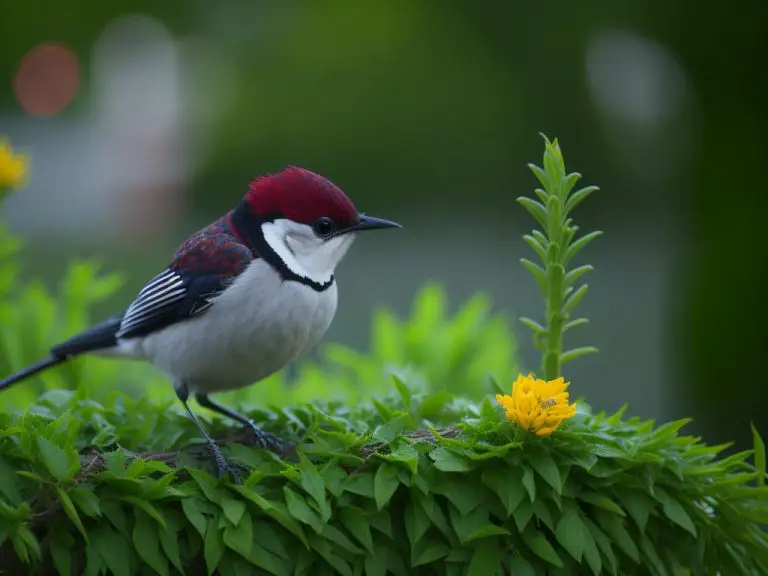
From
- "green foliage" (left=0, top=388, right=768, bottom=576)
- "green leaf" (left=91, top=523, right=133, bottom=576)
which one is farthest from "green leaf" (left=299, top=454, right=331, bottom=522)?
"green leaf" (left=91, top=523, right=133, bottom=576)

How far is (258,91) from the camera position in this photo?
5020 mm

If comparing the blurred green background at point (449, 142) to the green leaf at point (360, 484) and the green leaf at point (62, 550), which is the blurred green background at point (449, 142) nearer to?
the green leaf at point (360, 484)

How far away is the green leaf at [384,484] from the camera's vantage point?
121cm

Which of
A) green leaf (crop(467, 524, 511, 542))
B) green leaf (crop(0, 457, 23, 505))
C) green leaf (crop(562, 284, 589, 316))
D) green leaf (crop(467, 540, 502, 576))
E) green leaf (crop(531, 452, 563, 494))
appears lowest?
green leaf (crop(467, 540, 502, 576))

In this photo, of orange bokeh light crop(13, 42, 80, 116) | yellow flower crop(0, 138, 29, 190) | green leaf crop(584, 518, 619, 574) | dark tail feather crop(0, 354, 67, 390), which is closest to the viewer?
green leaf crop(584, 518, 619, 574)

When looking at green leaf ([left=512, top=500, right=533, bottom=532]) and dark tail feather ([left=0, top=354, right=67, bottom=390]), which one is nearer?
green leaf ([left=512, top=500, right=533, bottom=532])

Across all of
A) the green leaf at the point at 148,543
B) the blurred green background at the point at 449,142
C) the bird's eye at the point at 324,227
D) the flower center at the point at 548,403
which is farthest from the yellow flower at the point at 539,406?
the blurred green background at the point at 449,142

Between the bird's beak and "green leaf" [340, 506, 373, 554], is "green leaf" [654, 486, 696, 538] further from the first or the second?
the bird's beak

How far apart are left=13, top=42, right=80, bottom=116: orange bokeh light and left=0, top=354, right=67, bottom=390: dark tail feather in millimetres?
4099

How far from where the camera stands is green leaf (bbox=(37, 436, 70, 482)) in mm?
1161

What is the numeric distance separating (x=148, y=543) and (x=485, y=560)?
383 mm

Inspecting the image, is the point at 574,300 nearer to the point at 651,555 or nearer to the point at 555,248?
the point at 555,248

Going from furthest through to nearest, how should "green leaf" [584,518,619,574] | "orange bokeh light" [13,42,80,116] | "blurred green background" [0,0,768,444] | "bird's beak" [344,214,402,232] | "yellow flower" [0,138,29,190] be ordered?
1. "orange bokeh light" [13,42,80,116]
2. "blurred green background" [0,0,768,444]
3. "yellow flower" [0,138,29,190]
4. "bird's beak" [344,214,402,232]
5. "green leaf" [584,518,619,574]

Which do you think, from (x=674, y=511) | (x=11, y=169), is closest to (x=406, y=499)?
(x=674, y=511)
